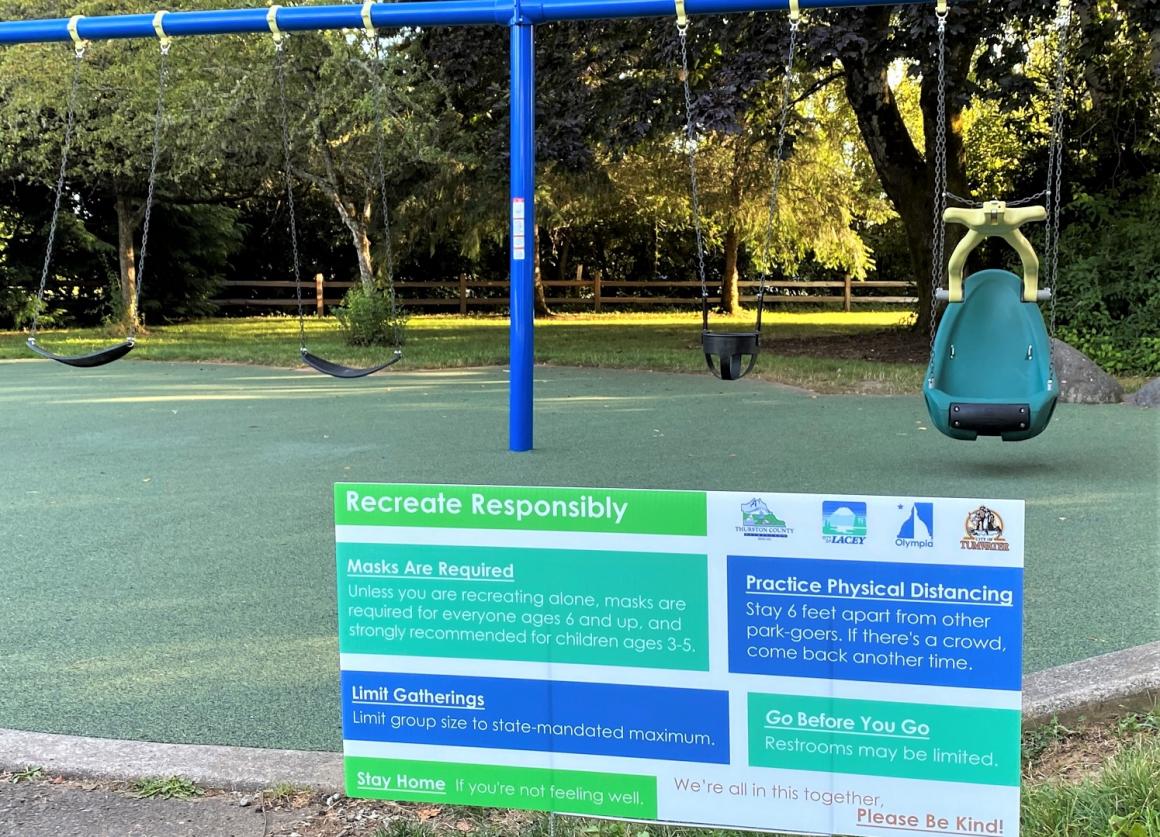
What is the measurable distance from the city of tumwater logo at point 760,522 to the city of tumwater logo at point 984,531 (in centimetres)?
31

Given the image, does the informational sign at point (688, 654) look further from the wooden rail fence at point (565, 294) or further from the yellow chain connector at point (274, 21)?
the wooden rail fence at point (565, 294)

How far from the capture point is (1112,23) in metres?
12.3

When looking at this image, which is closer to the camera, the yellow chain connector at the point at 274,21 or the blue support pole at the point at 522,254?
the yellow chain connector at the point at 274,21

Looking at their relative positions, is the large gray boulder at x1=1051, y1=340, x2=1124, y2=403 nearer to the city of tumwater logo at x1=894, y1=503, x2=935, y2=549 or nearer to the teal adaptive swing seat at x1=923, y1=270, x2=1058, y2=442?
the teal adaptive swing seat at x1=923, y1=270, x2=1058, y2=442

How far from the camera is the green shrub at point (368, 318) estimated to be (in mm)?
16062

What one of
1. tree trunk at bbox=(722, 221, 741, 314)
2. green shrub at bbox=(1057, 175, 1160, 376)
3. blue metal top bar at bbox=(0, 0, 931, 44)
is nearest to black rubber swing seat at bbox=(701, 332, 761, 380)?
blue metal top bar at bbox=(0, 0, 931, 44)

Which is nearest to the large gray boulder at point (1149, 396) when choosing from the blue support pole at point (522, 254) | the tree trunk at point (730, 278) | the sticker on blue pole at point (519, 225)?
the blue support pole at point (522, 254)

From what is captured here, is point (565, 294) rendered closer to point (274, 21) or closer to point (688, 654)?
point (274, 21)

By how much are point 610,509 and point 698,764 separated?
0.53 m

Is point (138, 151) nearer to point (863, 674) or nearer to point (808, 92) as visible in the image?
point (808, 92)

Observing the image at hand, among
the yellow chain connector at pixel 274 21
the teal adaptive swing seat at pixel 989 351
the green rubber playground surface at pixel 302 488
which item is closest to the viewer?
the green rubber playground surface at pixel 302 488

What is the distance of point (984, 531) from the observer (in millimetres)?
1859

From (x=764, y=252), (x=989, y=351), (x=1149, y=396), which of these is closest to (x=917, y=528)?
(x=764, y=252)

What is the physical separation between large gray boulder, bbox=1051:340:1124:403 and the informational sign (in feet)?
28.1
